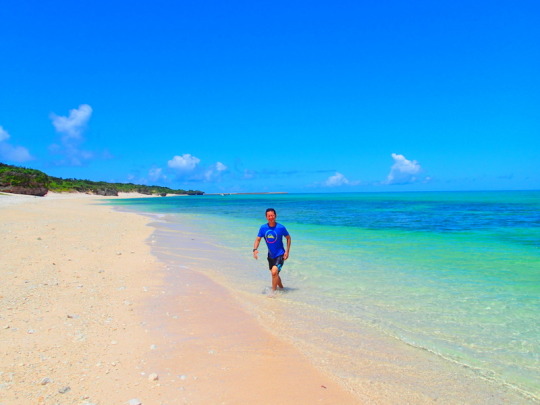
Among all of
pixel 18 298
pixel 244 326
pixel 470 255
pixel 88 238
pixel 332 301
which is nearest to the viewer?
pixel 244 326

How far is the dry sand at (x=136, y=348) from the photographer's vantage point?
12.4ft

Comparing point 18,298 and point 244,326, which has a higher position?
point 18,298

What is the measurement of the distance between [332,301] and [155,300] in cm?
381

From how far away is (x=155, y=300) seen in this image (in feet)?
23.3

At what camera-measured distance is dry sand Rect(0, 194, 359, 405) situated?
3.78m

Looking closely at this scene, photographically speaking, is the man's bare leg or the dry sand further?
the man's bare leg

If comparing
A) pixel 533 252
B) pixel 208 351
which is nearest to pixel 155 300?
pixel 208 351

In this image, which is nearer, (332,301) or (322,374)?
(322,374)

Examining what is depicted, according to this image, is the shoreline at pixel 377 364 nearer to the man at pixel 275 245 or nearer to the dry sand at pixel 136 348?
the dry sand at pixel 136 348

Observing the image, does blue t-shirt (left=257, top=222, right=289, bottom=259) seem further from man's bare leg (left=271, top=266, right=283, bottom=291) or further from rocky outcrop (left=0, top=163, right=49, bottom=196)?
rocky outcrop (left=0, top=163, right=49, bottom=196)

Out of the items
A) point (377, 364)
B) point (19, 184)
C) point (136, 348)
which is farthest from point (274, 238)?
point (19, 184)

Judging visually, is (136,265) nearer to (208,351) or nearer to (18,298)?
(18,298)

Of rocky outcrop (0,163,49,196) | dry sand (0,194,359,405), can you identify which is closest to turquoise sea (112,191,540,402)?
dry sand (0,194,359,405)

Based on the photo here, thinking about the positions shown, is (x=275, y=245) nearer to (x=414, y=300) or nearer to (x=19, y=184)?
(x=414, y=300)
